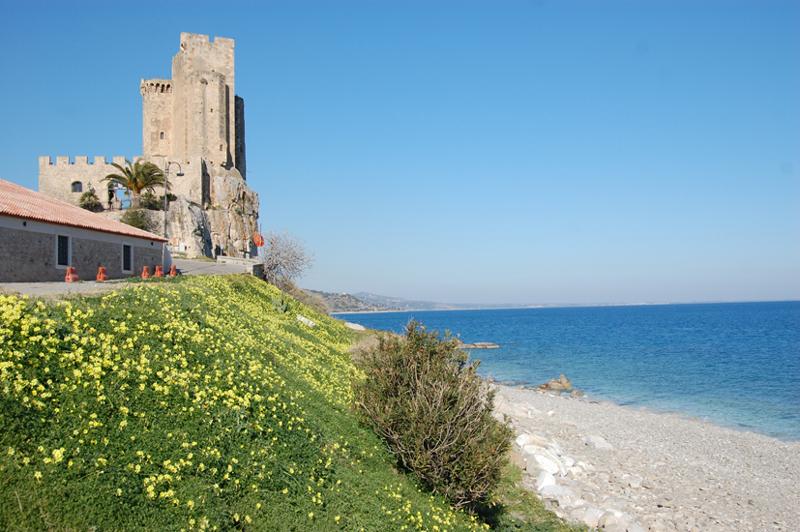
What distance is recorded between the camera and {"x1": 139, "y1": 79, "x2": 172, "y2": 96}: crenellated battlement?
69688mm

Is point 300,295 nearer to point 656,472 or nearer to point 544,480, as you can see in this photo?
point 656,472

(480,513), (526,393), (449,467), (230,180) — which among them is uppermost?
Result: (230,180)

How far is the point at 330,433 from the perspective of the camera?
13.5 metres

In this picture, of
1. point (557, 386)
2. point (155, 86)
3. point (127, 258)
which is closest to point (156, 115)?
point (155, 86)

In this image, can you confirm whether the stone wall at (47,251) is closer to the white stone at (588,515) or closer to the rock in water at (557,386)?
the white stone at (588,515)

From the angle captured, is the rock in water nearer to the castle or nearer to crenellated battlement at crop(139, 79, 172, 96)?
the castle

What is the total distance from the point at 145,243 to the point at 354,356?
15.6 m

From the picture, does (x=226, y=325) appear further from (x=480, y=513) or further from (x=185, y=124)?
(x=185, y=124)

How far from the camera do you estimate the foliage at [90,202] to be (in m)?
56.2

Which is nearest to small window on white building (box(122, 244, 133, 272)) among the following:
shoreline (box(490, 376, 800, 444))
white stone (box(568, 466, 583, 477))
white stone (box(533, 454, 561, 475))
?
shoreline (box(490, 376, 800, 444))

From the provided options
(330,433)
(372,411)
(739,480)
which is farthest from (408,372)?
(739,480)

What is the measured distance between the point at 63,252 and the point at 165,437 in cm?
1996

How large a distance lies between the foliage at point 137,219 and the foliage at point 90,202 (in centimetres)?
472

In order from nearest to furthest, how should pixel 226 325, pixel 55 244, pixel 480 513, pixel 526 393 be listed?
pixel 480 513
pixel 226 325
pixel 55 244
pixel 526 393
